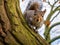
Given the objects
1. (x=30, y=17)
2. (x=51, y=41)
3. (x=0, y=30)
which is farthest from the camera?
(x=51, y=41)

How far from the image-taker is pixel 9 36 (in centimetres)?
61

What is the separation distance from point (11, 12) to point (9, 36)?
0.09 m

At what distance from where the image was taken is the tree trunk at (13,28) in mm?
606

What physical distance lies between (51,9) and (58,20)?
9cm

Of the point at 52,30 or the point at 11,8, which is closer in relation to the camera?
the point at 11,8

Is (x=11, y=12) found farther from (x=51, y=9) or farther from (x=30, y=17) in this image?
(x=51, y=9)

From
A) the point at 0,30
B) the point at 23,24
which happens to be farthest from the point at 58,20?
the point at 0,30

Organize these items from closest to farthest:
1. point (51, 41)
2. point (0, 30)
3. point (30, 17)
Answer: point (0, 30), point (30, 17), point (51, 41)

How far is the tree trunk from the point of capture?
61 centimetres

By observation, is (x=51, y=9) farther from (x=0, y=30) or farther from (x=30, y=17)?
(x=0, y=30)

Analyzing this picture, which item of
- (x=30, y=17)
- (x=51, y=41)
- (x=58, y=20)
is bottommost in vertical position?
(x=51, y=41)

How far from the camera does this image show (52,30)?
45.9 inches

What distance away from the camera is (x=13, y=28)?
2.08ft

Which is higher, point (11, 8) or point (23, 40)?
point (11, 8)
